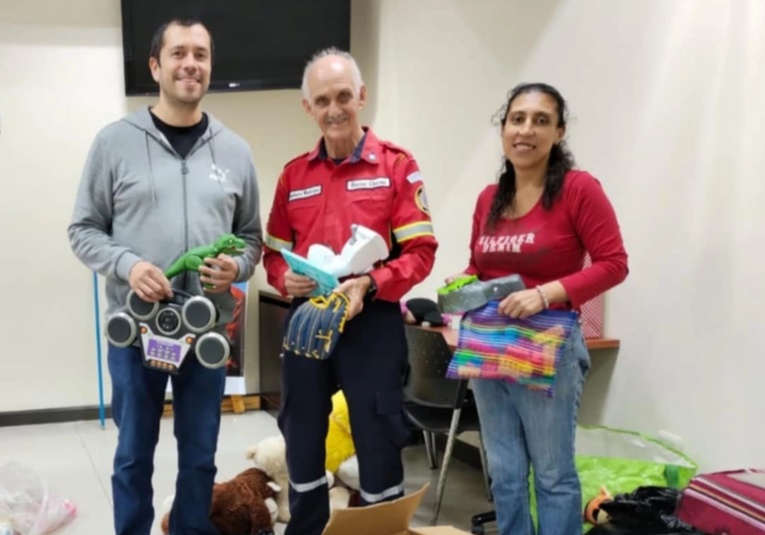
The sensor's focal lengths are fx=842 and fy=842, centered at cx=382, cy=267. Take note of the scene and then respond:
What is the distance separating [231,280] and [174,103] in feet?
1.70

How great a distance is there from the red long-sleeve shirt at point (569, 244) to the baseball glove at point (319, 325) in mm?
430

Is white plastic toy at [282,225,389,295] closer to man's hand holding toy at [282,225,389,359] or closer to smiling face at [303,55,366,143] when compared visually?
man's hand holding toy at [282,225,389,359]

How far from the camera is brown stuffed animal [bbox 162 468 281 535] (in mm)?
2840

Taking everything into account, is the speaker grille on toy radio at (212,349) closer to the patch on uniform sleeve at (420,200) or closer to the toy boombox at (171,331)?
the toy boombox at (171,331)

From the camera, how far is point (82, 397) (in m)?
4.74

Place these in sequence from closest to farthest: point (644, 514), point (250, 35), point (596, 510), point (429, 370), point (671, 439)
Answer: point (644, 514) < point (596, 510) < point (671, 439) < point (429, 370) < point (250, 35)

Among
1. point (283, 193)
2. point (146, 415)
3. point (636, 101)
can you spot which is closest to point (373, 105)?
point (636, 101)

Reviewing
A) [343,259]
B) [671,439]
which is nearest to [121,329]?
[343,259]

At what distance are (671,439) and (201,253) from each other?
1668mm

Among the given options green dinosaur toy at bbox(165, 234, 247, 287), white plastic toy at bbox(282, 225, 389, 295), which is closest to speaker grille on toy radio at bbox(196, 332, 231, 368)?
green dinosaur toy at bbox(165, 234, 247, 287)

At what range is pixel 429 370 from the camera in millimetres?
3215

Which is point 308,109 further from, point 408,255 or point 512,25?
point 512,25

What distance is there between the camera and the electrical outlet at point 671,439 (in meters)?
2.78

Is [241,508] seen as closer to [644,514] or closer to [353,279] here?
[353,279]
